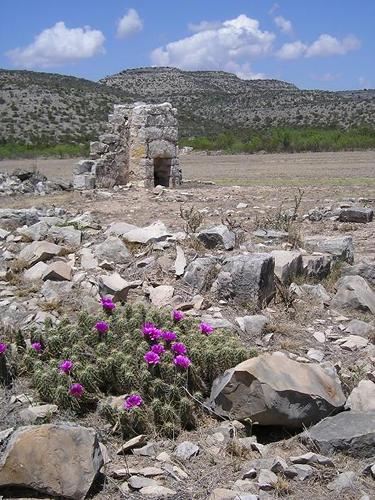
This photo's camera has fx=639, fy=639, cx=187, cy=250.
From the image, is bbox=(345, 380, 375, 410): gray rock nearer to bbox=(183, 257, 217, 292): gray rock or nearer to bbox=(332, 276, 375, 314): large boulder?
bbox=(332, 276, 375, 314): large boulder

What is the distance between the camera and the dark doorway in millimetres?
16438

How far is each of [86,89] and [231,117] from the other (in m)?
14.5

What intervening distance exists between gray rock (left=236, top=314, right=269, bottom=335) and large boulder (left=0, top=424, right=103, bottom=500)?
89.4 inches

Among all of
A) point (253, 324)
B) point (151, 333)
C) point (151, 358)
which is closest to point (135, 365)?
point (151, 358)

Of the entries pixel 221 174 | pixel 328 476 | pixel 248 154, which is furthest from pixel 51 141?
pixel 328 476

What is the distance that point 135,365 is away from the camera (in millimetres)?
4770

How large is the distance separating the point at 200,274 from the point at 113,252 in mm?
1246

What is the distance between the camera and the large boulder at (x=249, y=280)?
630cm

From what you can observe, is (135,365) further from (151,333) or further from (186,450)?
(186,450)

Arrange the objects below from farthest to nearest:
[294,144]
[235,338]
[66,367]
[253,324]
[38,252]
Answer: [294,144], [38,252], [253,324], [235,338], [66,367]

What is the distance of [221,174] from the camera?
2112 cm

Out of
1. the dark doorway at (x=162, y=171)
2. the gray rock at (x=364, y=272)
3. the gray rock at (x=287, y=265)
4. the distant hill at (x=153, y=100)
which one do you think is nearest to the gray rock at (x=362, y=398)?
the gray rock at (x=287, y=265)

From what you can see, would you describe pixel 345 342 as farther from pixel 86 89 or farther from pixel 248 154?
pixel 86 89

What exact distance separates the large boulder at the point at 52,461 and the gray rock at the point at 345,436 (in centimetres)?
145
